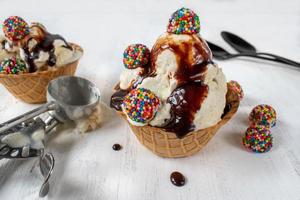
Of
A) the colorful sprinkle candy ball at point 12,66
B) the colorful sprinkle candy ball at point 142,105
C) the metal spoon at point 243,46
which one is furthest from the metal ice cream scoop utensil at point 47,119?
the metal spoon at point 243,46

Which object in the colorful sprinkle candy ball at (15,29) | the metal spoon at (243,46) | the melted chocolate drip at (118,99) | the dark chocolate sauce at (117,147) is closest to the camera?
the melted chocolate drip at (118,99)

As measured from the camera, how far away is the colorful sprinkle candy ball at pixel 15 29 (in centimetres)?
209

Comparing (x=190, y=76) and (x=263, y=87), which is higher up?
(x=190, y=76)

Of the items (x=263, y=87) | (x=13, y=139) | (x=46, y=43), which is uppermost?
(x=46, y=43)

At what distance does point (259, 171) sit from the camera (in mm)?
1708

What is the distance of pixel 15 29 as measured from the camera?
2082mm

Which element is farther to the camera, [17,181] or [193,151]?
[193,151]

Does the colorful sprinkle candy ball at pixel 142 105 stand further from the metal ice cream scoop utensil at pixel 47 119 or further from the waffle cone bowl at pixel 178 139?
the metal ice cream scoop utensil at pixel 47 119

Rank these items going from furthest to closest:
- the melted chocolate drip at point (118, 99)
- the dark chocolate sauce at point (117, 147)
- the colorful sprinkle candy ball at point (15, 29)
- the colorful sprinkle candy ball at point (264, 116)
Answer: the colorful sprinkle candy ball at point (15, 29), the colorful sprinkle candy ball at point (264, 116), the dark chocolate sauce at point (117, 147), the melted chocolate drip at point (118, 99)

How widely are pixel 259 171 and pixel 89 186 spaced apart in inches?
35.6

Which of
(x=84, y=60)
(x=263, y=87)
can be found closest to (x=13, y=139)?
(x=84, y=60)

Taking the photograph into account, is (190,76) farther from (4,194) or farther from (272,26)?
(272,26)

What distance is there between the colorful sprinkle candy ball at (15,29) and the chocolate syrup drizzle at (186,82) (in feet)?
3.34

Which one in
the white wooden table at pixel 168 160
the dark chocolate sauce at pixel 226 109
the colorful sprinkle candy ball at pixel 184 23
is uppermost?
the colorful sprinkle candy ball at pixel 184 23
